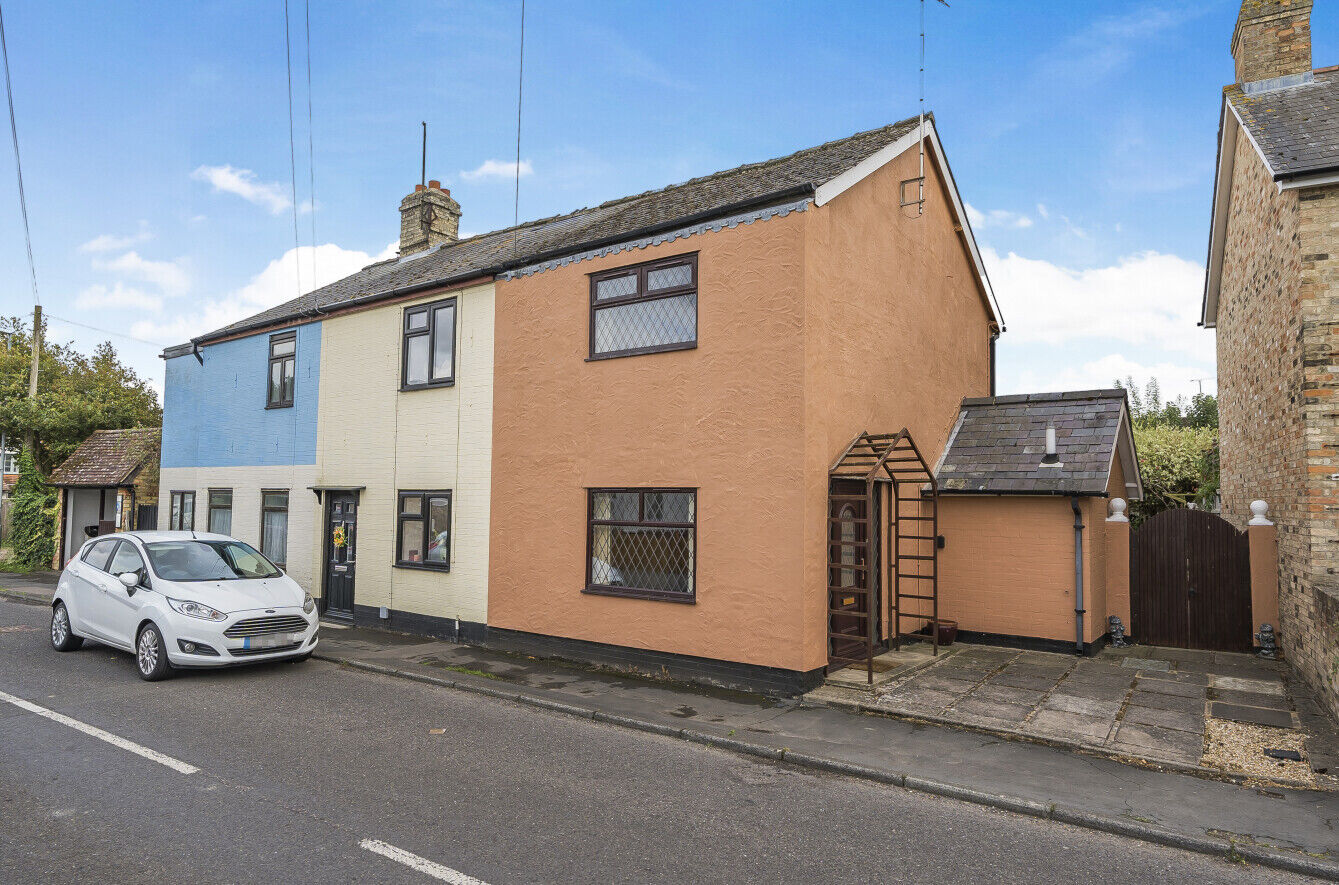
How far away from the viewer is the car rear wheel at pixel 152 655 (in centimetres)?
900

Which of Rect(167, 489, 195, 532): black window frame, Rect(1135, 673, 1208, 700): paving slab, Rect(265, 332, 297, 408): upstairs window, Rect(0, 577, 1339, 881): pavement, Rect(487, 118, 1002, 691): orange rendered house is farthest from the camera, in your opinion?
Rect(167, 489, 195, 532): black window frame

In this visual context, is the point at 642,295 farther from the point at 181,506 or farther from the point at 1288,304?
the point at 181,506

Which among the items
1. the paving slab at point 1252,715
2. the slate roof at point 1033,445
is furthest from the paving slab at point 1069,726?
the slate roof at point 1033,445

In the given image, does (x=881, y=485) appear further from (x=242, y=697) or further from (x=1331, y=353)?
(x=242, y=697)

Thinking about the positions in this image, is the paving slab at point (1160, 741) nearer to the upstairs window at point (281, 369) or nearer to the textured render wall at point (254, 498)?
the textured render wall at point (254, 498)

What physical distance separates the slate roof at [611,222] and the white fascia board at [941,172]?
11cm

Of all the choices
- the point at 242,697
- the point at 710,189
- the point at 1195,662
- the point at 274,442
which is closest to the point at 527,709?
the point at 242,697

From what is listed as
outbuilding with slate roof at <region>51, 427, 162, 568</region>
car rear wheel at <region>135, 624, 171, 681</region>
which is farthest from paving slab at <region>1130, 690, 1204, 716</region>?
outbuilding with slate roof at <region>51, 427, 162, 568</region>

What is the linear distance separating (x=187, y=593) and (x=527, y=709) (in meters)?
4.48

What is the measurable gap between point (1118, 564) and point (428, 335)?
11421 mm

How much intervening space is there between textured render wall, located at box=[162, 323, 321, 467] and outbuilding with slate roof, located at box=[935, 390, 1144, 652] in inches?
447

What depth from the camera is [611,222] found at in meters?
11.6

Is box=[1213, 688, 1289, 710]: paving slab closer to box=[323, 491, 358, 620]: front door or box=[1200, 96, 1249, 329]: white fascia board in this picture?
box=[1200, 96, 1249, 329]: white fascia board

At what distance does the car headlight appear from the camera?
910 centimetres
